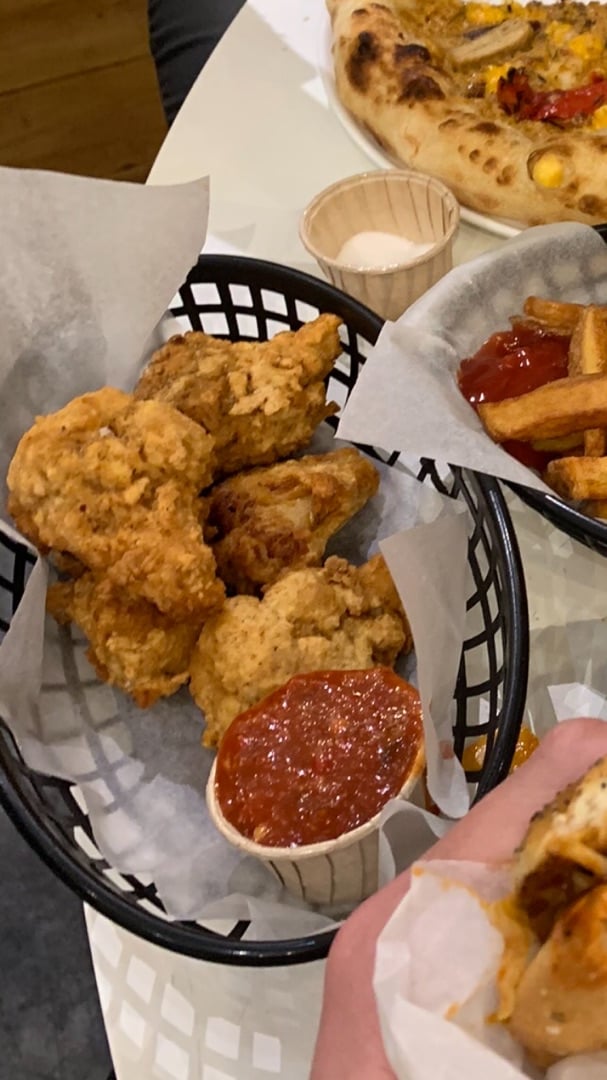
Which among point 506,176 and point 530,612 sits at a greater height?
point 506,176

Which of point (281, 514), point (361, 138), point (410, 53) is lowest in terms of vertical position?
point (281, 514)

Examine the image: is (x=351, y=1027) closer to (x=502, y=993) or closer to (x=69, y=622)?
(x=502, y=993)

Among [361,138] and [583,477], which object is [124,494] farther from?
[361,138]

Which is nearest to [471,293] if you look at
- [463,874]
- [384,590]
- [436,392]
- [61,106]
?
[436,392]

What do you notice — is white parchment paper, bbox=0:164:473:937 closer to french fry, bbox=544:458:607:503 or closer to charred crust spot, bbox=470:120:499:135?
french fry, bbox=544:458:607:503

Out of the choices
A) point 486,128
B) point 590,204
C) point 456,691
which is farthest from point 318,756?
point 486,128
